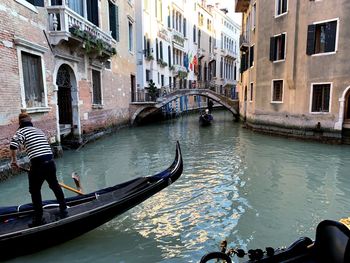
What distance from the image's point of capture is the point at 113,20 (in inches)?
468

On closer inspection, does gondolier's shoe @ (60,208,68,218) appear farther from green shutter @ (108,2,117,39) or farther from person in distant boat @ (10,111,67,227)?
green shutter @ (108,2,117,39)

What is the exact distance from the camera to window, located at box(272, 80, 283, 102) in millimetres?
11093

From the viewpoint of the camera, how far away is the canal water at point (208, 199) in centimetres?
314

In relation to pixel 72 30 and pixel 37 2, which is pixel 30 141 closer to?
pixel 37 2

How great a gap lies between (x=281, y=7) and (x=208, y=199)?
29.6ft

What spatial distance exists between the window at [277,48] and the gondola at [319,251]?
32.4ft

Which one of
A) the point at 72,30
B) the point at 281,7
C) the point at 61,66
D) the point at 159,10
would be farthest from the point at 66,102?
the point at 159,10

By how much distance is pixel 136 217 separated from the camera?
3.86m

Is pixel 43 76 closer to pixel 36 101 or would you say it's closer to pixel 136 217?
pixel 36 101

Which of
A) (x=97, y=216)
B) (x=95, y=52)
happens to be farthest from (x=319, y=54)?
(x=97, y=216)

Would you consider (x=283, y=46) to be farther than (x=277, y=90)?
No

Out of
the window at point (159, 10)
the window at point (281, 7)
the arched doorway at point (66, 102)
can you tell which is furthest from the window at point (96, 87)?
the window at point (159, 10)

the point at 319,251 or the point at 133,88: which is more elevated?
the point at 133,88

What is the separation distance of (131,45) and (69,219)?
42.8 feet
